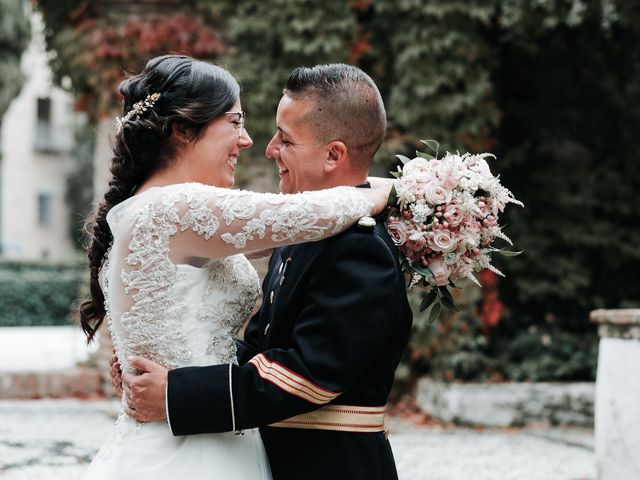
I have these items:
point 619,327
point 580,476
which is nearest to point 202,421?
point 619,327

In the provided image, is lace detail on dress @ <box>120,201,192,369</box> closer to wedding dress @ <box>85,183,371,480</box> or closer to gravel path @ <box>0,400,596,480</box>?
wedding dress @ <box>85,183,371,480</box>

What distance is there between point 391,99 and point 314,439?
19.8ft

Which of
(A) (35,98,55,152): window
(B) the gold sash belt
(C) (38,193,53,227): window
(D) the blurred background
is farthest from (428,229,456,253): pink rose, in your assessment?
(C) (38,193,53,227): window

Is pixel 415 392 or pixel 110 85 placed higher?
pixel 110 85

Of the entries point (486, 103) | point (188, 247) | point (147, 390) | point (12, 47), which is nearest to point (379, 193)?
point (188, 247)

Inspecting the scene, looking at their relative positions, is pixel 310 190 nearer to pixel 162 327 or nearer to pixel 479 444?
pixel 162 327

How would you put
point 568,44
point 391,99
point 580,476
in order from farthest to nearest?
point 568,44 → point 391,99 → point 580,476

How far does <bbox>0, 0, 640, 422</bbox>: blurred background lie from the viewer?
775cm

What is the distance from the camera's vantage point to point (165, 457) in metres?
2.20

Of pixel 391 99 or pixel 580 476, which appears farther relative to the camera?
pixel 391 99

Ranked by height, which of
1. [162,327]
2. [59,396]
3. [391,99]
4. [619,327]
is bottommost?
[59,396]

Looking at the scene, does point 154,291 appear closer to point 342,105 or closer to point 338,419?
point 338,419

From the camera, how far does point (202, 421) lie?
6.97 feet

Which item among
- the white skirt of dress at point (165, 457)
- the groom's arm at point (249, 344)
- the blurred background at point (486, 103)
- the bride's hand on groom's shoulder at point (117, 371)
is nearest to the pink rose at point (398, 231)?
the groom's arm at point (249, 344)
